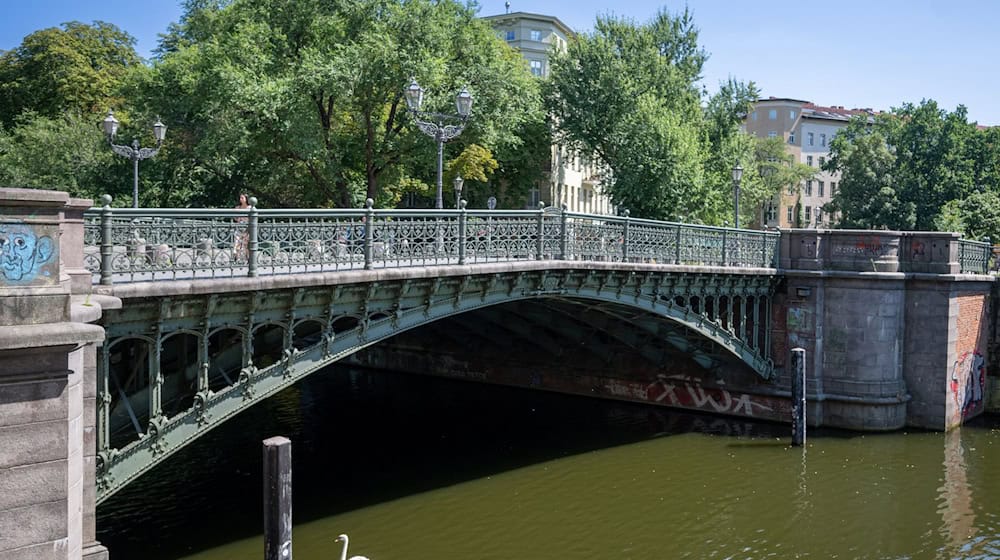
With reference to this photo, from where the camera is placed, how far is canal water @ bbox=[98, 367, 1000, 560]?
16.1m

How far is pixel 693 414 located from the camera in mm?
27000

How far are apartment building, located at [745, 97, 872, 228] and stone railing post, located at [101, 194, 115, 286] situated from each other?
7983 cm

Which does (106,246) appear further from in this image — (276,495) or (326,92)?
(326,92)

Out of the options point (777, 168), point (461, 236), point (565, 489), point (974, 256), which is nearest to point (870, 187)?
point (777, 168)

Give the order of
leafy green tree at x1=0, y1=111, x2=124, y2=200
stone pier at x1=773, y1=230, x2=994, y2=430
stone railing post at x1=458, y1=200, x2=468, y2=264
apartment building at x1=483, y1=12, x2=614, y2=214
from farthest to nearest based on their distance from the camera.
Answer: apartment building at x1=483, y1=12, x2=614, y2=214 < leafy green tree at x1=0, y1=111, x2=124, y2=200 < stone pier at x1=773, y1=230, x2=994, y2=430 < stone railing post at x1=458, y1=200, x2=468, y2=264

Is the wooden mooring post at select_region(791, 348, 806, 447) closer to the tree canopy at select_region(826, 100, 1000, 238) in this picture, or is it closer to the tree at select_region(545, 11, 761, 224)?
the tree at select_region(545, 11, 761, 224)

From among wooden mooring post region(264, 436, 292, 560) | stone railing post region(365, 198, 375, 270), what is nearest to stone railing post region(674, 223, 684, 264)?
stone railing post region(365, 198, 375, 270)

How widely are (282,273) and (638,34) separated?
33645 mm

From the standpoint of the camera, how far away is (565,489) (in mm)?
19469

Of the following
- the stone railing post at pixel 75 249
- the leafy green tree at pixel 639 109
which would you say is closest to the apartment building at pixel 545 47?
the leafy green tree at pixel 639 109

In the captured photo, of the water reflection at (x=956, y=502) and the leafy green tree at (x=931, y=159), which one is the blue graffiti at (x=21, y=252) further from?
the leafy green tree at (x=931, y=159)

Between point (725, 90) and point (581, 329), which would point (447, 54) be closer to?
point (581, 329)

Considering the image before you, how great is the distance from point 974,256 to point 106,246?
23.5 meters

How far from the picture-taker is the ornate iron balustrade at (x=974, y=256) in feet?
84.5
